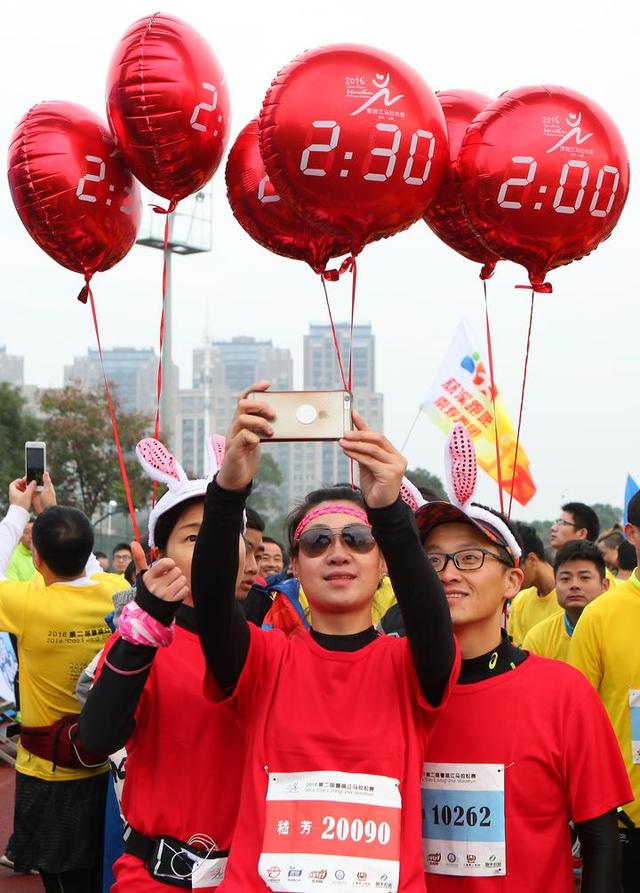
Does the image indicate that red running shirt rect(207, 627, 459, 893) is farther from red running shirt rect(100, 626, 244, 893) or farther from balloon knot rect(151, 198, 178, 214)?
balloon knot rect(151, 198, 178, 214)

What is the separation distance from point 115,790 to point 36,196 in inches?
88.9

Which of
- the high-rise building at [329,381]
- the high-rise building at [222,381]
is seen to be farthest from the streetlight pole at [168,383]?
the high-rise building at [222,381]

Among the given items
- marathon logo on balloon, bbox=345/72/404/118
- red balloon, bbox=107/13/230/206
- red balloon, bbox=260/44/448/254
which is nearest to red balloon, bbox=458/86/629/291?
red balloon, bbox=260/44/448/254

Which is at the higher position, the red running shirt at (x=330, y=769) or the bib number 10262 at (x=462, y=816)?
the red running shirt at (x=330, y=769)

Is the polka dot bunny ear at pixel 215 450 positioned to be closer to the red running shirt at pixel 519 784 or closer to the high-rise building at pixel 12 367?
the red running shirt at pixel 519 784

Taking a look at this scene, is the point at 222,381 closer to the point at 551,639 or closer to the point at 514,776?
the point at 551,639

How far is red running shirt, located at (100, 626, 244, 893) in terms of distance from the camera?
278 centimetres

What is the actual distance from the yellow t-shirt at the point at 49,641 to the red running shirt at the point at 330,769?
2.23 m

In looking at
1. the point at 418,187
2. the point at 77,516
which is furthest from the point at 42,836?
the point at 418,187

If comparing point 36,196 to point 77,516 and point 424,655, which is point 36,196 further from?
point 424,655

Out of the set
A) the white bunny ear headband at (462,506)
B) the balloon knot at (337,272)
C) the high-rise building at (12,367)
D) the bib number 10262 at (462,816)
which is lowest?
the bib number 10262 at (462,816)

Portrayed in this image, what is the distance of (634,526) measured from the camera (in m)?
3.85

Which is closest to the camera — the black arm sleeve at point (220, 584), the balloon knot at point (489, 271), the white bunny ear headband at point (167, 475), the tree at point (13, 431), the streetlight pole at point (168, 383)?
the black arm sleeve at point (220, 584)

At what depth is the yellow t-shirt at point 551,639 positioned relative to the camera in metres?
5.11
